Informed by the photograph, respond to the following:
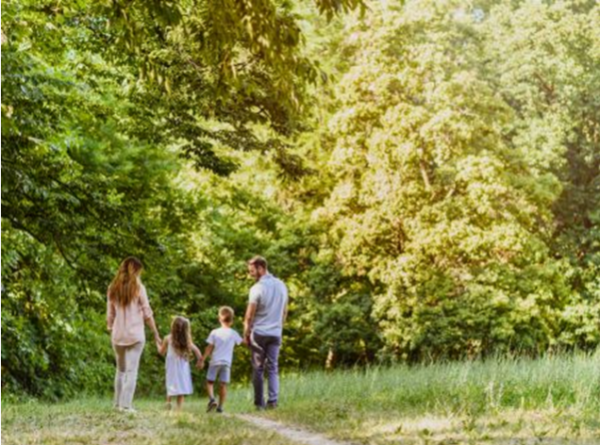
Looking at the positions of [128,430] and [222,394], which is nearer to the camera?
[128,430]

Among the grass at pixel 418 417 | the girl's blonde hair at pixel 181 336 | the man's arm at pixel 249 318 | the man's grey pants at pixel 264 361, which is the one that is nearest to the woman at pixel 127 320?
the grass at pixel 418 417

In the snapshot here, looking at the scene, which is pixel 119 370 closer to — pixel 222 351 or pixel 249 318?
pixel 249 318

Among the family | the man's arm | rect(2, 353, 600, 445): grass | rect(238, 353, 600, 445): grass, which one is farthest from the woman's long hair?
rect(238, 353, 600, 445): grass

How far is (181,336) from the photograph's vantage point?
12844 millimetres

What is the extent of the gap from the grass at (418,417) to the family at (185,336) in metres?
0.46

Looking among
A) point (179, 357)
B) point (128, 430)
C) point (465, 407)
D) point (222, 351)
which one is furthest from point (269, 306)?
point (128, 430)

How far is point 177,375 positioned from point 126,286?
7.79ft

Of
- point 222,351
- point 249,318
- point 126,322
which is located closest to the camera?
point 126,322

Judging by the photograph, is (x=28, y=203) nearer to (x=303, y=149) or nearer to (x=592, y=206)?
(x=303, y=149)

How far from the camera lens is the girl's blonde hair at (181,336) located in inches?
500

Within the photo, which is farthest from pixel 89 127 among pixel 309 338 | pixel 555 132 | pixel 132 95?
pixel 555 132

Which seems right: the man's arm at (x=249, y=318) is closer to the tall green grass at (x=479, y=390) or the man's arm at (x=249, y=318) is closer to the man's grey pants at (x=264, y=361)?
the man's grey pants at (x=264, y=361)

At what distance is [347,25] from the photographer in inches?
1219

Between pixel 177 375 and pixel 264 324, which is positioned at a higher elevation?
pixel 264 324
